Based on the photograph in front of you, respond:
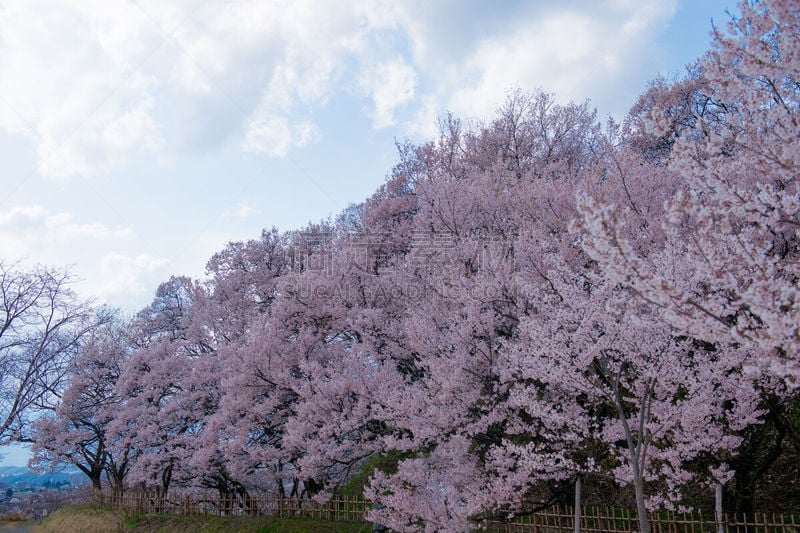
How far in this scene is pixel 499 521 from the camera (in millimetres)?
10883

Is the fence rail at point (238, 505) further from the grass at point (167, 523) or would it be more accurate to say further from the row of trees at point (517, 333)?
the row of trees at point (517, 333)

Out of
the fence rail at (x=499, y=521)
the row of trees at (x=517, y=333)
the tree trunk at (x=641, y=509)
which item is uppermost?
the row of trees at (x=517, y=333)

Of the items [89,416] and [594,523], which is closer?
[594,523]

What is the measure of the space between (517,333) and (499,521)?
3.73 metres

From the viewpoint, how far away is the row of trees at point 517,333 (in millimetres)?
4797

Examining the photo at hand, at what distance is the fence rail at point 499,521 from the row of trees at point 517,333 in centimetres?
52

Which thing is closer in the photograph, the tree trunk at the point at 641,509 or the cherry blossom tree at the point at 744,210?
the cherry blossom tree at the point at 744,210

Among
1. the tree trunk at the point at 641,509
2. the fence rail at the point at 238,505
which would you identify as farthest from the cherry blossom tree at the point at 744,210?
the fence rail at the point at 238,505

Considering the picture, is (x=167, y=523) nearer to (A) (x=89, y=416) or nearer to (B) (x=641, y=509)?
(A) (x=89, y=416)

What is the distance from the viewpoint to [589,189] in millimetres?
12852

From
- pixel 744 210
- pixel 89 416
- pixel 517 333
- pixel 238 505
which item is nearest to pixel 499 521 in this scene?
pixel 517 333

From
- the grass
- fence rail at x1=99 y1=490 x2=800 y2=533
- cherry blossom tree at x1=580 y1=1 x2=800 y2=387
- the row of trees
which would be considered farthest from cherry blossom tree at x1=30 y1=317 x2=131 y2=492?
cherry blossom tree at x1=580 y1=1 x2=800 y2=387

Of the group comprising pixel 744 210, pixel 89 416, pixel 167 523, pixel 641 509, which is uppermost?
pixel 744 210

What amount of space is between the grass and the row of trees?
1.23 m
